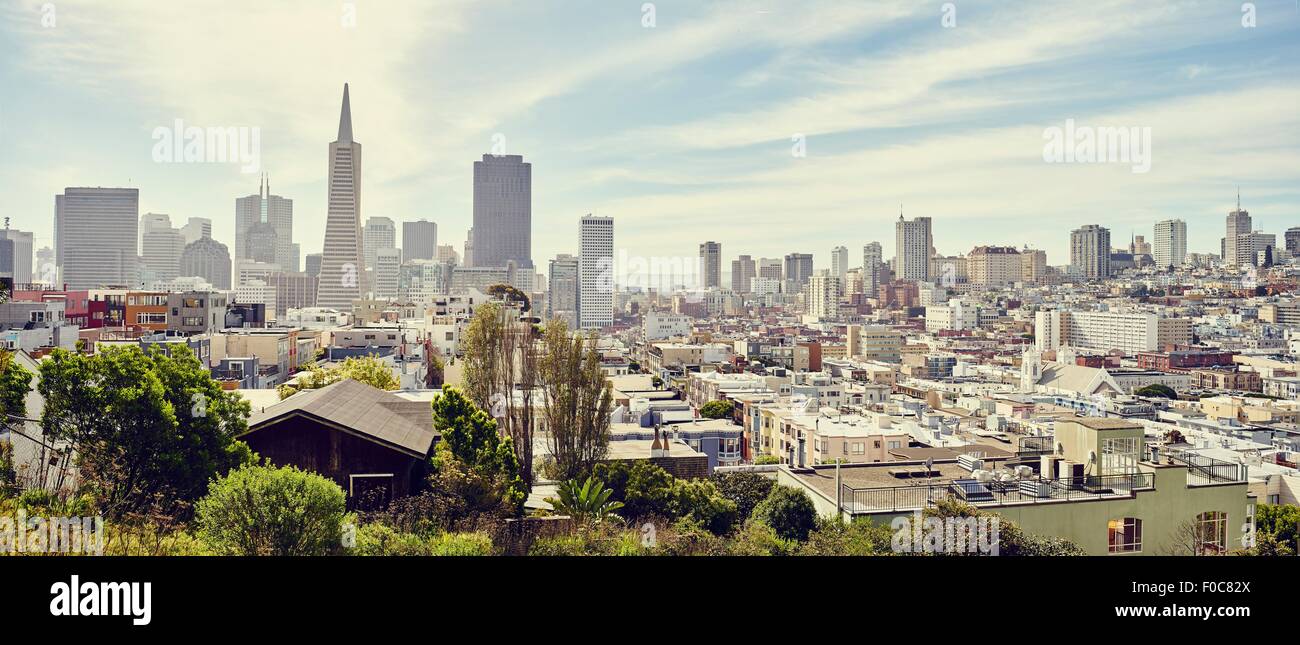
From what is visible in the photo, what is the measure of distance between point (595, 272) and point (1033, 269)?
4634 cm

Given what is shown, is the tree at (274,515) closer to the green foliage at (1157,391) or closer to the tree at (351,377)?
the tree at (351,377)

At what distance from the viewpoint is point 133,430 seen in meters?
4.77

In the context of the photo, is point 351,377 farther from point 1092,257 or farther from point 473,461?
point 1092,257

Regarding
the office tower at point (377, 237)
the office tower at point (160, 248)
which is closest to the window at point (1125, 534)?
the office tower at point (160, 248)

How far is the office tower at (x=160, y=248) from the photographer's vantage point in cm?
946

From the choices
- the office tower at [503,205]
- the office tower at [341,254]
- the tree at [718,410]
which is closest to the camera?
the office tower at [503,205]

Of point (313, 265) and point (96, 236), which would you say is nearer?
point (96, 236)

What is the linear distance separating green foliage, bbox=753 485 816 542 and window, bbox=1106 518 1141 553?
1.89 metres

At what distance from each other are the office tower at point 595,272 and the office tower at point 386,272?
77.9 feet

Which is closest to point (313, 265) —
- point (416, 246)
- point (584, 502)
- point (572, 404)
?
point (416, 246)

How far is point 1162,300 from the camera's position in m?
50.7

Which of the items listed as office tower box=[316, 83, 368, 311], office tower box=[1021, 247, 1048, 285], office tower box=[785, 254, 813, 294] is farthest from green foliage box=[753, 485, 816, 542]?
office tower box=[1021, 247, 1048, 285]
